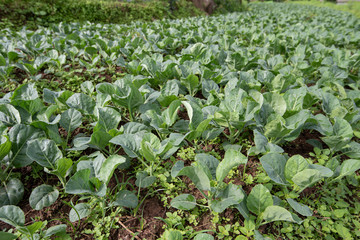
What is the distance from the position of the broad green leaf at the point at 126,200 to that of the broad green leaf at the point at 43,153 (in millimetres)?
535

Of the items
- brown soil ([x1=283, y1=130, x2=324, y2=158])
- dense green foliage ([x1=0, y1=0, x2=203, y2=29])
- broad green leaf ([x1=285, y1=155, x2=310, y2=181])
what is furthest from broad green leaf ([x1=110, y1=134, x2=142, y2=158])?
dense green foliage ([x1=0, y1=0, x2=203, y2=29])

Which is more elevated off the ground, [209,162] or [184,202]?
[209,162]

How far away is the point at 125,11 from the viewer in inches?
413

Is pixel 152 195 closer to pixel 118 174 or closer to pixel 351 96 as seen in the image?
pixel 118 174

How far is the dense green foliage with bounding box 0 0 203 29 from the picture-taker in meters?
7.37

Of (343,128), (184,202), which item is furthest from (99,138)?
(343,128)

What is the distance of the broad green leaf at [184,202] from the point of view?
1.43 meters

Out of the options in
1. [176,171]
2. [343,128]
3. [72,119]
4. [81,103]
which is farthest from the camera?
[81,103]

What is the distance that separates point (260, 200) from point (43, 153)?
156 centimetres

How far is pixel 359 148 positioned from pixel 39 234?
2579 mm

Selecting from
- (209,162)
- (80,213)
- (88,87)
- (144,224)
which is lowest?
(144,224)

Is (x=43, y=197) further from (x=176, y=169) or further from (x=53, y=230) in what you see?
(x=176, y=169)

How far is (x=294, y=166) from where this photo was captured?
147cm

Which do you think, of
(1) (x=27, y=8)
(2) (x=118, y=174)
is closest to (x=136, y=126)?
(2) (x=118, y=174)
